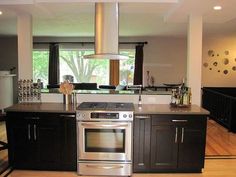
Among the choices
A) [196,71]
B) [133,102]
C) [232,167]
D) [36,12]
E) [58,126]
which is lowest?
[232,167]

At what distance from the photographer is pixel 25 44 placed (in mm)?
4086

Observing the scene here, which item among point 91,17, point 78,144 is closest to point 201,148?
point 78,144

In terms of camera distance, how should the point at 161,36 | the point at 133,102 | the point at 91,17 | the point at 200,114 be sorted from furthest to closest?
→ the point at 161,36 → the point at 91,17 → the point at 133,102 → the point at 200,114

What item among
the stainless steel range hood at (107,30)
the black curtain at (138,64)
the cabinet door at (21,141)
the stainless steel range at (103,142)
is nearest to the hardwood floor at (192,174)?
the cabinet door at (21,141)

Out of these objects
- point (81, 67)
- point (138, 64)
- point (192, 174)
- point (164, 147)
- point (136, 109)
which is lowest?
point (192, 174)

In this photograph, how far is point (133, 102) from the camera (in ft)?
13.4

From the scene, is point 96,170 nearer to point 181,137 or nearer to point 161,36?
point 181,137

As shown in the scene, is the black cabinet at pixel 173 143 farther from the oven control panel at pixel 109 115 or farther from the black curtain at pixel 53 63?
the black curtain at pixel 53 63

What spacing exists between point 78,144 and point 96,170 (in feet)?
1.39

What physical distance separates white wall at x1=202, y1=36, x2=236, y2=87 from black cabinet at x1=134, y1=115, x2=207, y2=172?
5.02 m

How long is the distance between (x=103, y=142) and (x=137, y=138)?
0.46m

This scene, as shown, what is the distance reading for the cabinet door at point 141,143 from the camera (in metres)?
3.44

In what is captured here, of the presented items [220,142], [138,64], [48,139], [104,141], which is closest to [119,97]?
[104,141]

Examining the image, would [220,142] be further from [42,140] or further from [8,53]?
[8,53]
